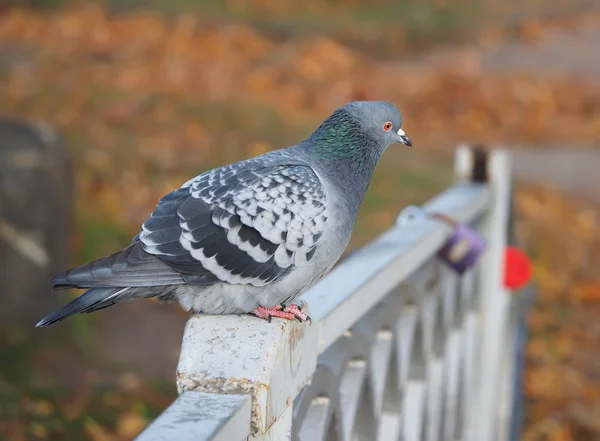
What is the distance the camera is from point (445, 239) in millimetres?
1947

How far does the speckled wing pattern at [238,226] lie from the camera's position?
1.15 meters

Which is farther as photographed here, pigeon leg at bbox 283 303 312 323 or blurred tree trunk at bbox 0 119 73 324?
blurred tree trunk at bbox 0 119 73 324

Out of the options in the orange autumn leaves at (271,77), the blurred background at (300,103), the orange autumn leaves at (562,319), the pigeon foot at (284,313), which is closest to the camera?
the pigeon foot at (284,313)

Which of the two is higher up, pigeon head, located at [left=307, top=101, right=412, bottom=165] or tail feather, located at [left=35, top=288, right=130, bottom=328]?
pigeon head, located at [left=307, top=101, right=412, bottom=165]

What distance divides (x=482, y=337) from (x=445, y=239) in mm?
737

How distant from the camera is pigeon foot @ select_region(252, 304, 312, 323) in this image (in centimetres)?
108

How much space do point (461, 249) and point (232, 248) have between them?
0.96 meters

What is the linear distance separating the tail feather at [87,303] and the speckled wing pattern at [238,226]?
8 centimetres

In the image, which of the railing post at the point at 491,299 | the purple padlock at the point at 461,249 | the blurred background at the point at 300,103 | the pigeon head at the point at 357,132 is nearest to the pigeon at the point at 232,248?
the pigeon head at the point at 357,132

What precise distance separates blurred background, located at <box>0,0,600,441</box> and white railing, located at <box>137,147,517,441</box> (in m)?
1.69

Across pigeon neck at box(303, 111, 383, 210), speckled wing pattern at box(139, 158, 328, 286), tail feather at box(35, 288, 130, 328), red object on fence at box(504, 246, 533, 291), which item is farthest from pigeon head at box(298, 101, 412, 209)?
red object on fence at box(504, 246, 533, 291)

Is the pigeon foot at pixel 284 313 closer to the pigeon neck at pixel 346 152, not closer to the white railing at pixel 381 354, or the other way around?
the white railing at pixel 381 354

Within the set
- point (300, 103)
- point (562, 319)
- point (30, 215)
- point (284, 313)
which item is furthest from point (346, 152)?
point (562, 319)

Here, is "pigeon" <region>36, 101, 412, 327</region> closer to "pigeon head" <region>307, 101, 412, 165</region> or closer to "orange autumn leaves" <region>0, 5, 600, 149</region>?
Answer: "pigeon head" <region>307, 101, 412, 165</region>
